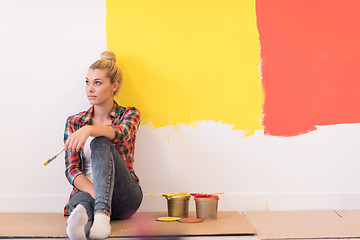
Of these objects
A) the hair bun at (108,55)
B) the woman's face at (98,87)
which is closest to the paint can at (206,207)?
the woman's face at (98,87)

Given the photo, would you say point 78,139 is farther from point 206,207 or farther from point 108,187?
point 206,207

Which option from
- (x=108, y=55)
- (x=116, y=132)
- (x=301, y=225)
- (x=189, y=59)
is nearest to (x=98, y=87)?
(x=108, y=55)

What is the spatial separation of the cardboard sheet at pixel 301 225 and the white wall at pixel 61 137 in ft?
0.58

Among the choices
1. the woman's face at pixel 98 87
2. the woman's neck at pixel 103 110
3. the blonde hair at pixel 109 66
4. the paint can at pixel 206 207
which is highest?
the blonde hair at pixel 109 66

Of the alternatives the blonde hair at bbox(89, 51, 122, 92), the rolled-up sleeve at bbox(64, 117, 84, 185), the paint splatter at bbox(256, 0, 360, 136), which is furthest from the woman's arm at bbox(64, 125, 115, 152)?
the paint splatter at bbox(256, 0, 360, 136)

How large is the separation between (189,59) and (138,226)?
1.07 metres

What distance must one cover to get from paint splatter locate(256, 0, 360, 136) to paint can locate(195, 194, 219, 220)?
25.9 inches

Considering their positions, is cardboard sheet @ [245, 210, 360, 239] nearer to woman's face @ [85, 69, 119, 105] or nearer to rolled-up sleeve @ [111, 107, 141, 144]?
rolled-up sleeve @ [111, 107, 141, 144]

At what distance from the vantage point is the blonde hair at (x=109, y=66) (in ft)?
8.07

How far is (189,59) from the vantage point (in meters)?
2.72

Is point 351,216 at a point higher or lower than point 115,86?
lower

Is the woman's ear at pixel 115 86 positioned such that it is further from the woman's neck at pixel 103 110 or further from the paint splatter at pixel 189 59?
the paint splatter at pixel 189 59

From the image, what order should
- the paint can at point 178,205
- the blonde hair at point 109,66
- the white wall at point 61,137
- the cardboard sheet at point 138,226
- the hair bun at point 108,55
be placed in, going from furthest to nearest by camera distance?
the white wall at point 61,137
the hair bun at point 108,55
the blonde hair at point 109,66
the paint can at point 178,205
the cardboard sheet at point 138,226

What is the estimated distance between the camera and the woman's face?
2414 mm
